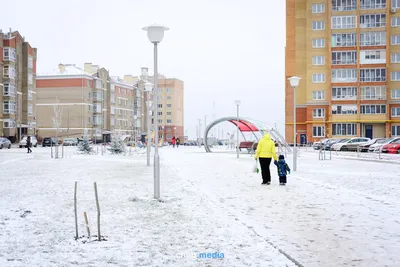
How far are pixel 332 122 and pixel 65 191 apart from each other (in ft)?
173

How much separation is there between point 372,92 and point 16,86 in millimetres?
48126

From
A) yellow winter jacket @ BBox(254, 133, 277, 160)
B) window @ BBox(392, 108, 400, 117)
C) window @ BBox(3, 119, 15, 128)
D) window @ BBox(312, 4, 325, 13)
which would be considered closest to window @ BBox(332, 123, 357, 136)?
window @ BBox(392, 108, 400, 117)

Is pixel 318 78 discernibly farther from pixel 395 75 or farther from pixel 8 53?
pixel 8 53

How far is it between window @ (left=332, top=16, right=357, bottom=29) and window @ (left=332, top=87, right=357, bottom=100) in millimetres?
7840

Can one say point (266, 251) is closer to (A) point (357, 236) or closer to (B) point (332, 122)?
(A) point (357, 236)

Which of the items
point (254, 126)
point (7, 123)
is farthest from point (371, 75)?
point (7, 123)

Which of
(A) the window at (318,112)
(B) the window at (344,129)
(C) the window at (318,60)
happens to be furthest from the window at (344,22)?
(B) the window at (344,129)

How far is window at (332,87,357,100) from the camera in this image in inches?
2402

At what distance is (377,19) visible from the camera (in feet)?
200

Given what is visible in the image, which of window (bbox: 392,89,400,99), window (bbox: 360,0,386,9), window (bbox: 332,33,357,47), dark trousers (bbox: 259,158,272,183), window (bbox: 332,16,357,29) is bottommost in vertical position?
dark trousers (bbox: 259,158,272,183)

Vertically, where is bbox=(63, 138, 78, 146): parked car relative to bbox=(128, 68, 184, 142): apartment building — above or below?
below

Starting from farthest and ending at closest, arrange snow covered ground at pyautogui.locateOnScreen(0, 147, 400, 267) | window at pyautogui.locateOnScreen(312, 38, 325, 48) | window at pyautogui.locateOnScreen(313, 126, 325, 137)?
1. window at pyautogui.locateOnScreen(312, 38, 325, 48)
2. window at pyautogui.locateOnScreen(313, 126, 325, 137)
3. snow covered ground at pyautogui.locateOnScreen(0, 147, 400, 267)

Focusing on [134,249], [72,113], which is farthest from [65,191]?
[72,113]

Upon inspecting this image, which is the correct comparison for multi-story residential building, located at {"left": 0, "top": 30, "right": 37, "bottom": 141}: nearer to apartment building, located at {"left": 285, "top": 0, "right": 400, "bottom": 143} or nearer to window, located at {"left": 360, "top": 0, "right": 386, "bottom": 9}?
apartment building, located at {"left": 285, "top": 0, "right": 400, "bottom": 143}
